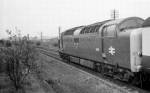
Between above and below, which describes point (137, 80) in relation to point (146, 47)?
below

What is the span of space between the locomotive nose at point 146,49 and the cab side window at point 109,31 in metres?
2.26

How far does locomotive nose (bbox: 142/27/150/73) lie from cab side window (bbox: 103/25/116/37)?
226 centimetres

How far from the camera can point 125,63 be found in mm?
10117

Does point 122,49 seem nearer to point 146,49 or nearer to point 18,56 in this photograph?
point 146,49

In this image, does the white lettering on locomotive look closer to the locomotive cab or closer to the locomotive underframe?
the locomotive underframe

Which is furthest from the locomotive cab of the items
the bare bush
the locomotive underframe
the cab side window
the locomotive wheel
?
the bare bush

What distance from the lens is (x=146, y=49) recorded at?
8984 mm

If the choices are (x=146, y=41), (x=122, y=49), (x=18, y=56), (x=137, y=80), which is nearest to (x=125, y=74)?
(x=137, y=80)

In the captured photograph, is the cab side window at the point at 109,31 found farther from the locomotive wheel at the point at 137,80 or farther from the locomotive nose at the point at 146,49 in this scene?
the locomotive wheel at the point at 137,80

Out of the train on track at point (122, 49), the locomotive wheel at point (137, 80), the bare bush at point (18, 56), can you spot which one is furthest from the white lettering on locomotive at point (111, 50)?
the bare bush at point (18, 56)

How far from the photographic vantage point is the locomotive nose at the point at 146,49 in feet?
29.1

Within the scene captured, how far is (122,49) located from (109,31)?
1858mm

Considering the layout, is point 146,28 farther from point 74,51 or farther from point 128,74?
point 74,51

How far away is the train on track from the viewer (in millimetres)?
9323
